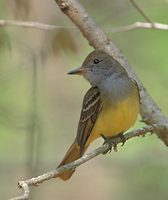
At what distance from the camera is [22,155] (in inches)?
270

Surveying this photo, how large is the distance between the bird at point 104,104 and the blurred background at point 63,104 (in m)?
0.22

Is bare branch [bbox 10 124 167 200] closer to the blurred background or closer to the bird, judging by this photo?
the bird

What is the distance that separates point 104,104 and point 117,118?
236 millimetres

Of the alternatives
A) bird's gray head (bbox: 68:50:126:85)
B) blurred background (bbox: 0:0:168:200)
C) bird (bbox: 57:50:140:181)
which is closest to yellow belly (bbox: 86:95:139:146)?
bird (bbox: 57:50:140:181)

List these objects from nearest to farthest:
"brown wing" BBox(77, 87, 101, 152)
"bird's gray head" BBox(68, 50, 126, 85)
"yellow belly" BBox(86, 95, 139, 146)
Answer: "yellow belly" BBox(86, 95, 139, 146) → "brown wing" BBox(77, 87, 101, 152) → "bird's gray head" BBox(68, 50, 126, 85)

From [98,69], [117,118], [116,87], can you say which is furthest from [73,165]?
[98,69]

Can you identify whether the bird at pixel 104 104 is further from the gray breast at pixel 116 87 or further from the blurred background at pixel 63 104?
the blurred background at pixel 63 104

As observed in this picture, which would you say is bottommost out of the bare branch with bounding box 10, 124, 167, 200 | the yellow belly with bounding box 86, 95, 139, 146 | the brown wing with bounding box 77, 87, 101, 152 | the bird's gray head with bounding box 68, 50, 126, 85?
the bare branch with bounding box 10, 124, 167, 200

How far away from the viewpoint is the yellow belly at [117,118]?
15.7 ft

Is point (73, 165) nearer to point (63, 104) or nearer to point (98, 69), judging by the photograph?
point (98, 69)

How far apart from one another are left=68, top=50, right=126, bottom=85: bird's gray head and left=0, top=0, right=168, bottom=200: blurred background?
126 millimetres

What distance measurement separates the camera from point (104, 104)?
197 inches

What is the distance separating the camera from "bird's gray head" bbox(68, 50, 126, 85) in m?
5.27

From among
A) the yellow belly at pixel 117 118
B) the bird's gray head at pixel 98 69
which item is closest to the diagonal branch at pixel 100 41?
the yellow belly at pixel 117 118
